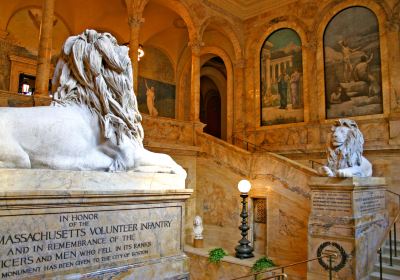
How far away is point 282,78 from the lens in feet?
47.4

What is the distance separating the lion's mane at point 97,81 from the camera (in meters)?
3.03

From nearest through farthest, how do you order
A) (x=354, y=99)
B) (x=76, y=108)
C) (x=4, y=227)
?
(x=4, y=227) → (x=76, y=108) → (x=354, y=99)

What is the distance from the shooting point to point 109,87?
3.15m

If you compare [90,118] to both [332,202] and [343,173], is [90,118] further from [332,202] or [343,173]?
[332,202]

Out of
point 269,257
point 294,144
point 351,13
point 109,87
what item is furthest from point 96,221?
point 351,13

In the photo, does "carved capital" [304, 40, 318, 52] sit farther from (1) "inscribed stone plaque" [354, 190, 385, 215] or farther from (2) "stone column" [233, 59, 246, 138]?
(1) "inscribed stone plaque" [354, 190, 385, 215]

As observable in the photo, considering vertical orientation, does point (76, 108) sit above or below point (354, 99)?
below

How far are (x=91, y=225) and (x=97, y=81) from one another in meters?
1.30

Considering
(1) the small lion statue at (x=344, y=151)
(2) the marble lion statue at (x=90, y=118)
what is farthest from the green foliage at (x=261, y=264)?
(2) the marble lion statue at (x=90, y=118)

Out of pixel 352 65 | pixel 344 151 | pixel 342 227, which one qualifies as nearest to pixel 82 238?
pixel 342 227

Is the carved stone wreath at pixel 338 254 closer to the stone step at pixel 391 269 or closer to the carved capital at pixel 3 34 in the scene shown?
the stone step at pixel 391 269

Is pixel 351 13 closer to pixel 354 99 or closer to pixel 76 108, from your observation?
pixel 354 99

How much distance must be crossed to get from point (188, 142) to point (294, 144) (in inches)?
174

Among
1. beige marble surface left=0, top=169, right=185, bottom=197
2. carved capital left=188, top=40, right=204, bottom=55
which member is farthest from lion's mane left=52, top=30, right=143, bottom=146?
carved capital left=188, top=40, right=204, bottom=55
